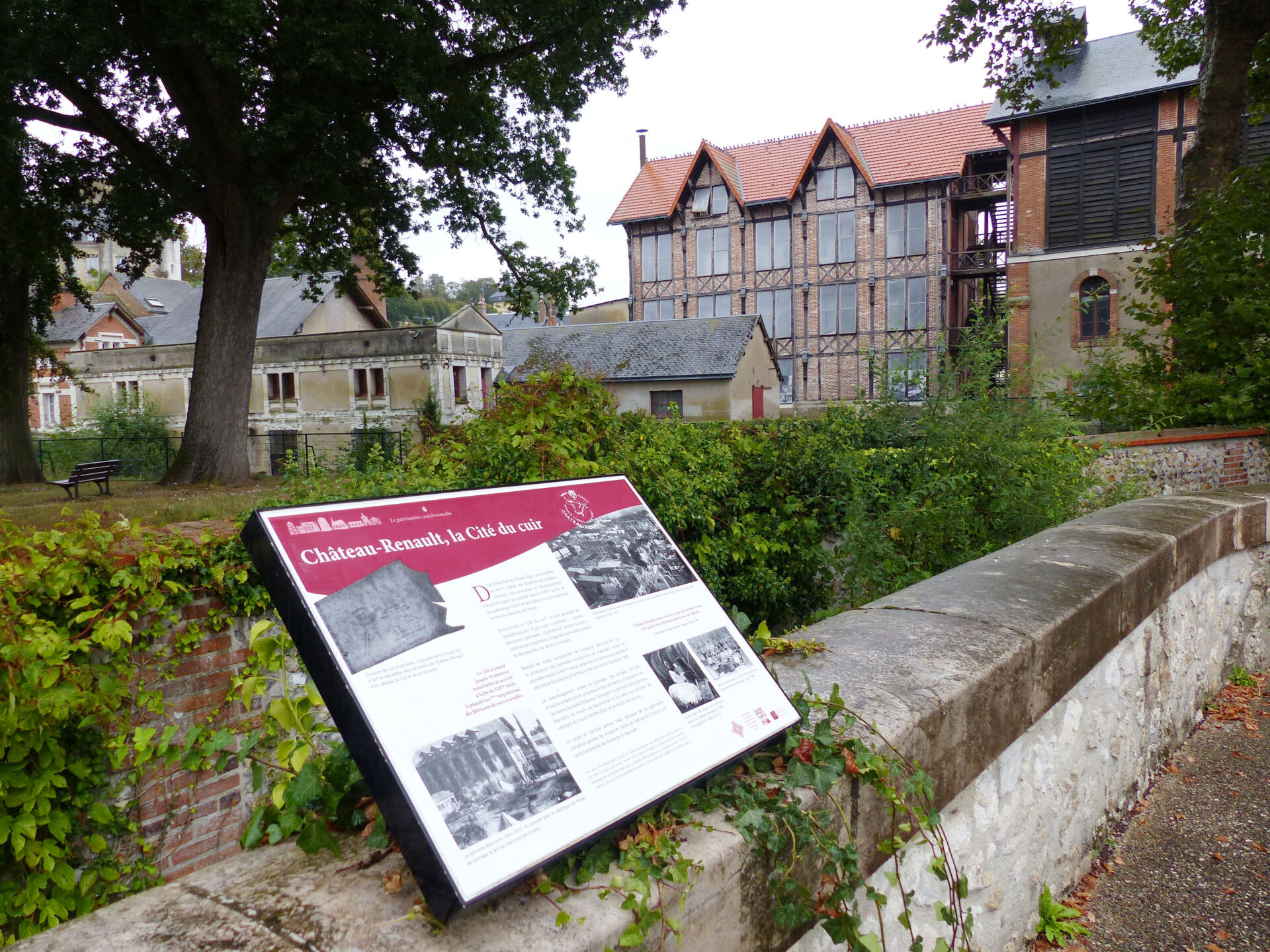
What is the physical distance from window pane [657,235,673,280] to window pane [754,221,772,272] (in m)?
4.18

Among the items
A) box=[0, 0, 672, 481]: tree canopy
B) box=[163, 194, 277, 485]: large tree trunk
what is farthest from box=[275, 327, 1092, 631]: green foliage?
box=[163, 194, 277, 485]: large tree trunk

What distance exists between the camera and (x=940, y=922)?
2.03 meters

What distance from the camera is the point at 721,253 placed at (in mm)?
38938

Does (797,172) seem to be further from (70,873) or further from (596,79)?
(70,873)

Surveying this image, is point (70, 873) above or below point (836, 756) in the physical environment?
below

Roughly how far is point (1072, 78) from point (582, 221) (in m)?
19.0

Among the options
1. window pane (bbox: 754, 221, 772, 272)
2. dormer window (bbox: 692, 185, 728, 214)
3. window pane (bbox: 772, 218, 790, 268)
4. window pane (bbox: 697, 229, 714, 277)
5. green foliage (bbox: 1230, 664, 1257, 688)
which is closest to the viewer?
green foliage (bbox: 1230, 664, 1257, 688)

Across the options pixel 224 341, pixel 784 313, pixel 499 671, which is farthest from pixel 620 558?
pixel 784 313

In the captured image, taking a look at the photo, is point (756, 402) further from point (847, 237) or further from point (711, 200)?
point (711, 200)

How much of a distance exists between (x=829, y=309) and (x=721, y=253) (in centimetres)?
594

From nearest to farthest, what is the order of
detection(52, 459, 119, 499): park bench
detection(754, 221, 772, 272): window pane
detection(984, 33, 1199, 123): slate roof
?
detection(52, 459, 119, 499): park bench < detection(984, 33, 1199, 123): slate roof < detection(754, 221, 772, 272): window pane

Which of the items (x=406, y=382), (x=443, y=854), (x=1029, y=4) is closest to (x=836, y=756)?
(x=443, y=854)

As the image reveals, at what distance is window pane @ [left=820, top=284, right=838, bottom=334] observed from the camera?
36500mm

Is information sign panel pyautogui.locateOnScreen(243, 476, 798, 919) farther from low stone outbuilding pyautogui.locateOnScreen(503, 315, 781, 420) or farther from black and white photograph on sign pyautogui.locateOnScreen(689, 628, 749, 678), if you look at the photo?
low stone outbuilding pyautogui.locateOnScreen(503, 315, 781, 420)
